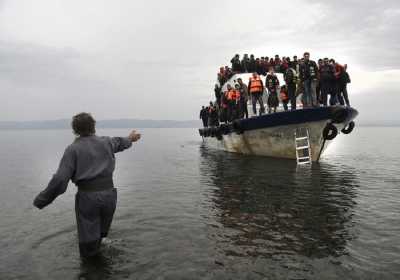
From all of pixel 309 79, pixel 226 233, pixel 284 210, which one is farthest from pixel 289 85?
pixel 226 233

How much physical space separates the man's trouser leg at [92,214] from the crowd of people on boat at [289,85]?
41.8ft

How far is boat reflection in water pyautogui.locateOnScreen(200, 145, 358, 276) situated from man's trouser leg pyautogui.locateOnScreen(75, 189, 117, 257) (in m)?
1.93

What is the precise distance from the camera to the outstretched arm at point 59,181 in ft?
15.2

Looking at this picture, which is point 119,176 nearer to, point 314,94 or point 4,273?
point 314,94

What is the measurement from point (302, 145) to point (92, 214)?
1487 cm

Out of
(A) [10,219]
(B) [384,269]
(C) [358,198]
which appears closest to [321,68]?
(C) [358,198]

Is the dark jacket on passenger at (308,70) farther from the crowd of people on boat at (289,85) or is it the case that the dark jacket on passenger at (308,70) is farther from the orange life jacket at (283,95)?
the orange life jacket at (283,95)

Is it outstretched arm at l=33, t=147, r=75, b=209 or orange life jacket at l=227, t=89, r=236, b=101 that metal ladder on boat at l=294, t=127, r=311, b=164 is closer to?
orange life jacket at l=227, t=89, r=236, b=101

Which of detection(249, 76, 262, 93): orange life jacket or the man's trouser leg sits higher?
detection(249, 76, 262, 93): orange life jacket

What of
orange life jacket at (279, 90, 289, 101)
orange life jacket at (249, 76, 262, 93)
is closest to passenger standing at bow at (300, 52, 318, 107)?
orange life jacket at (279, 90, 289, 101)

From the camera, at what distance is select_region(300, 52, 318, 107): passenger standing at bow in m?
15.7

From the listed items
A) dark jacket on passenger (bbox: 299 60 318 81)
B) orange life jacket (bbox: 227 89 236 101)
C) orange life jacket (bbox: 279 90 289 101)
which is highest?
dark jacket on passenger (bbox: 299 60 318 81)

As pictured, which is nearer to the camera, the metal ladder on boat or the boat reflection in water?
the boat reflection in water

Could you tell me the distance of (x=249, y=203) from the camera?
31.3 feet
